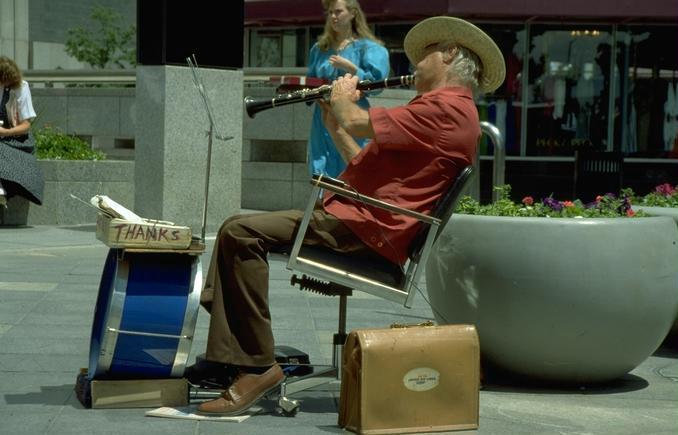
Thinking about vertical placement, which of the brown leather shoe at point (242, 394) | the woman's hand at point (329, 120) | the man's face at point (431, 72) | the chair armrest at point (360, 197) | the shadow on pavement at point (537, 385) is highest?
the man's face at point (431, 72)

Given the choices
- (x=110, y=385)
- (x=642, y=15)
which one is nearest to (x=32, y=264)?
(x=110, y=385)

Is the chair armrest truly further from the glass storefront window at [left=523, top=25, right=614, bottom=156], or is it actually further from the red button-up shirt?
the glass storefront window at [left=523, top=25, right=614, bottom=156]

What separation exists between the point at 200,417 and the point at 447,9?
45.7 ft

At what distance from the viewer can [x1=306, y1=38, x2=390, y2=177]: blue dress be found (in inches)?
301

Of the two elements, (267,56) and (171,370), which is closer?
(171,370)

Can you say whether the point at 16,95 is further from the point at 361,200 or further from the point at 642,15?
the point at 642,15

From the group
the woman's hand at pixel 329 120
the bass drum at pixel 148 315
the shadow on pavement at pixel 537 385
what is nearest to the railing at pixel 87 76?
the woman's hand at pixel 329 120

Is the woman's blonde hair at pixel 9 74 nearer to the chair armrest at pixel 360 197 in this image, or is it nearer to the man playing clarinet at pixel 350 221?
the man playing clarinet at pixel 350 221

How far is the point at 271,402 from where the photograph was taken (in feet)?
17.7

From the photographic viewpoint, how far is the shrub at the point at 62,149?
41.1 ft

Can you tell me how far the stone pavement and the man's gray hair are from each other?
1378 mm

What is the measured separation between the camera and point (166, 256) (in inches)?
202

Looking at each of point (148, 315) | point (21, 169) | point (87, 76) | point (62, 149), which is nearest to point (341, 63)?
point (148, 315)

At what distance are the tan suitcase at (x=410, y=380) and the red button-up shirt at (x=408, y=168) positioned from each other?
1.41 feet
